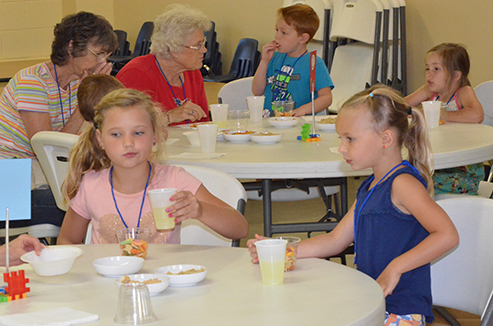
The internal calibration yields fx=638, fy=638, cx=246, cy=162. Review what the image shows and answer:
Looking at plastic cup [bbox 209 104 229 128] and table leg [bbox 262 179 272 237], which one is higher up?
plastic cup [bbox 209 104 229 128]

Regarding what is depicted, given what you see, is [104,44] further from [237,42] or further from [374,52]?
[237,42]

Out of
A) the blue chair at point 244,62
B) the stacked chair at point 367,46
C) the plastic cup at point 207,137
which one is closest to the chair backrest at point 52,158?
the plastic cup at point 207,137

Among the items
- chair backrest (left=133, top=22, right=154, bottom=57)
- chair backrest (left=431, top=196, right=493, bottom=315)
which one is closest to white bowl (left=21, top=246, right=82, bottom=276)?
chair backrest (left=431, top=196, right=493, bottom=315)

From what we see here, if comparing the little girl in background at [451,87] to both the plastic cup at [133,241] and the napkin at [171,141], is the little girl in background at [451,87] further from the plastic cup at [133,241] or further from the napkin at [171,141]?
the plastic cup at [133,241]

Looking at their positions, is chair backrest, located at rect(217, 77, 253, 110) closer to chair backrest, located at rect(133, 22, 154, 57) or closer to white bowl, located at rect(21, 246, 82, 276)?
white bowl, located at rect(21, 246, 82, 276)

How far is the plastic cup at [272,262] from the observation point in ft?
3.95

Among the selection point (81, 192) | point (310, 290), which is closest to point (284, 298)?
point (310, 290)

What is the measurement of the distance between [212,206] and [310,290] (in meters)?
0.58

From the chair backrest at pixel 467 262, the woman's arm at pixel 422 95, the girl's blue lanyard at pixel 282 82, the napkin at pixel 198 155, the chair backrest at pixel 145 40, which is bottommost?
the chair backrest at pixel 467 262

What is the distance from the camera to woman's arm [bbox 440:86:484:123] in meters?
3.05

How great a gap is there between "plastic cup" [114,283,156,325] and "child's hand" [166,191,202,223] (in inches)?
17.1

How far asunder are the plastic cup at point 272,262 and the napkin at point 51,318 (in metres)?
0.33

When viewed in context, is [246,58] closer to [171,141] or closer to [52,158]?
[171,141]

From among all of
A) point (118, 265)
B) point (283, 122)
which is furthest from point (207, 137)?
point (118, 265)
